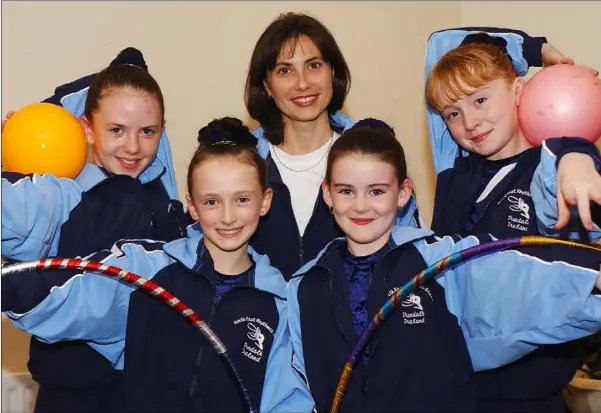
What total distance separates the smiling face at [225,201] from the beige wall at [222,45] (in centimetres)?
134

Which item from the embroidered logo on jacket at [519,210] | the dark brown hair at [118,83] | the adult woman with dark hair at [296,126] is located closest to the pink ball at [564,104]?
the embroidered logo on jacket at [519,210]

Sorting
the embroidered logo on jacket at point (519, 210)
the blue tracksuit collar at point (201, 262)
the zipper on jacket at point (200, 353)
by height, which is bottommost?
the zipper on jacket at point (200, 353)

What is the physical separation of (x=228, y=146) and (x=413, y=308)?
80 centimetres

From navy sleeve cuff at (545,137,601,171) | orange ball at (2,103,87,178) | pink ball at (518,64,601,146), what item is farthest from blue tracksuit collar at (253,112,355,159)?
navy sleeve cuff at (545,137,601,171)

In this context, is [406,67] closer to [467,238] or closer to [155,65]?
[155,65]

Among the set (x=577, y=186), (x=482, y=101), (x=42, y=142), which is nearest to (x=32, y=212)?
(x=42, y=142)

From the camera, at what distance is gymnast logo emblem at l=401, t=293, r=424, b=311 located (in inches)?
96.3

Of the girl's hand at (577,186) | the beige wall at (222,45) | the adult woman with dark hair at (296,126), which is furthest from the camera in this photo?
the beige wall at (222,45)

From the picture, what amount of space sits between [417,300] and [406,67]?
2245 millimetres

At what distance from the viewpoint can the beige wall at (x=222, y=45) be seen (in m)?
3.69

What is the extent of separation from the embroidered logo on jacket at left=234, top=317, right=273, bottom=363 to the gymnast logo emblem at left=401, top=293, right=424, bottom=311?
443 millimetres

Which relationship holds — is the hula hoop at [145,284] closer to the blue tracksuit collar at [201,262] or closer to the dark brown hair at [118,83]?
the blue tracksuit collar at [201,262]

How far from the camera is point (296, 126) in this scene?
3.13 metres

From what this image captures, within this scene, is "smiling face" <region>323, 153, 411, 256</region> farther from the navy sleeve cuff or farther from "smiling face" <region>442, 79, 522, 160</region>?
the navy sleeve cuff
